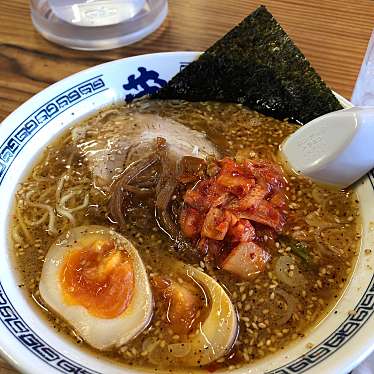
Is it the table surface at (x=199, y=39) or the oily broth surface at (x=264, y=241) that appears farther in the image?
the table surface at (x=199, y=39)

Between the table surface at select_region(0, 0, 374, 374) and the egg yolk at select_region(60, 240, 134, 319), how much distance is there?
0.92 m

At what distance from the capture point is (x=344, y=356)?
1229 millimetres

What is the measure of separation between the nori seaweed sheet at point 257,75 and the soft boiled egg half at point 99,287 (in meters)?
0.80

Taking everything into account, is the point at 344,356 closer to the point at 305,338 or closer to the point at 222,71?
the point at 305,338

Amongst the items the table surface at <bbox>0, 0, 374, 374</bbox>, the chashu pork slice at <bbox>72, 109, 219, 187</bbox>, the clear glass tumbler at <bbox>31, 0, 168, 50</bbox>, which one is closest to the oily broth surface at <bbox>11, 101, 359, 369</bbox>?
the chashu pork slice at <bbox>72, 109, 219, 187</bbox>

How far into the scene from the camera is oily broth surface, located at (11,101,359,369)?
142 centimetres

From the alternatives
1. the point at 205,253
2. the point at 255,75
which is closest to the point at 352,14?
the point at 255,75

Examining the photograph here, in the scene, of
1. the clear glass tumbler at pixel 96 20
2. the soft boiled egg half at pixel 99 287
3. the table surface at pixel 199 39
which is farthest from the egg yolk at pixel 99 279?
the clear glass tumbler at pixel 96 20

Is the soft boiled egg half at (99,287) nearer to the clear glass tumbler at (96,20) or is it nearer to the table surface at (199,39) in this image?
the table surface at (199,39)

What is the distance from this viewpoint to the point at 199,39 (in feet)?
8.47

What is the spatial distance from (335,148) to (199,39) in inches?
45.6

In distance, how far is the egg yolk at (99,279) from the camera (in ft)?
4.67

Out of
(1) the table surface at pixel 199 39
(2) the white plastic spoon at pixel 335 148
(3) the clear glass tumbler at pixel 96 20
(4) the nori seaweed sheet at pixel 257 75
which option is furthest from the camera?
(3) the clear glass tumbler at pixel 96 20

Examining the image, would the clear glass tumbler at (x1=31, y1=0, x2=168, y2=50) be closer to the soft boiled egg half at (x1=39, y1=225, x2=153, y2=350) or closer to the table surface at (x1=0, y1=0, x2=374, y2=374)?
the table surface at (x1=0, y1=0, x2=374, y2=374)
